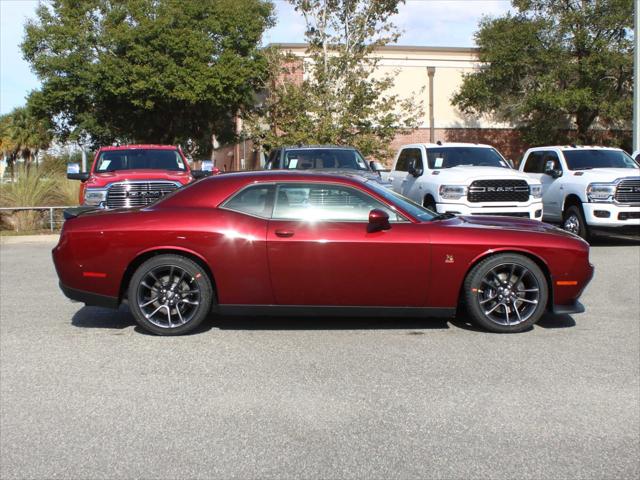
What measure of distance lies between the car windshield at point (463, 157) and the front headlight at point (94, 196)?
666 cm

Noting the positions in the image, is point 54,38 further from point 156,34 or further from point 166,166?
point 166,166

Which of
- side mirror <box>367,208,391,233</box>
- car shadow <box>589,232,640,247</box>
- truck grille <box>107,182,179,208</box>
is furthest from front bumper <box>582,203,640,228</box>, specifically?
side mirror <box>367,208,391,233</box>

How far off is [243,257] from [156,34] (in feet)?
87.5

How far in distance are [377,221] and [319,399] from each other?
213 cm

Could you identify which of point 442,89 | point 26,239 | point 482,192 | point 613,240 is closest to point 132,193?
point 26,239

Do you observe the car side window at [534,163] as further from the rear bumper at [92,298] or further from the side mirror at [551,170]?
the rear bumper at [92,298]

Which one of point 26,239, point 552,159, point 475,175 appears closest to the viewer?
point 475,175

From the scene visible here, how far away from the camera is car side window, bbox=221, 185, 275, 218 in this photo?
714 cm

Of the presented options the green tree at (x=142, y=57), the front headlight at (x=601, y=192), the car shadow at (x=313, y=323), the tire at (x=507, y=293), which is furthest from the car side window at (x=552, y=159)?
the green tree at (x=142, y=57)

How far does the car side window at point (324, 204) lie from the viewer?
7.10 meters

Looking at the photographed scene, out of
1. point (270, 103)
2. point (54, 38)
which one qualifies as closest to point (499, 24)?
point (270, 103)

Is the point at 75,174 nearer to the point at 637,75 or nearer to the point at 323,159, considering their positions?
the point at 323,159

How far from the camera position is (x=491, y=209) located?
13.7m

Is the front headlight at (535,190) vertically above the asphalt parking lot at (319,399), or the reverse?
the front headlight at (535,190)
